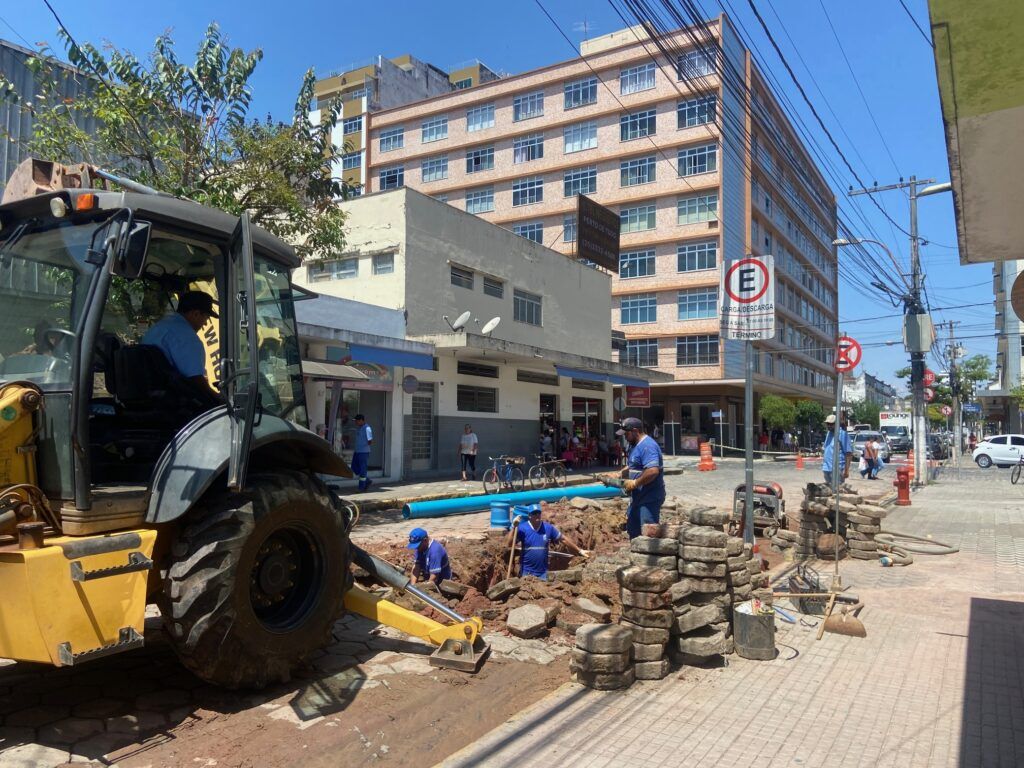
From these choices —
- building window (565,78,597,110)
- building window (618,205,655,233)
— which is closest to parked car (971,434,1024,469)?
building window (618,205,655,233)

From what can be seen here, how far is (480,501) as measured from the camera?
1418 cm

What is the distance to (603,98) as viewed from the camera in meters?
43.8

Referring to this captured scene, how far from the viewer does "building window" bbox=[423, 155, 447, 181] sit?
5044cm

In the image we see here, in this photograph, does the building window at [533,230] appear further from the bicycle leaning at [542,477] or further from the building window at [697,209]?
the bicycle leaning at [542,477]

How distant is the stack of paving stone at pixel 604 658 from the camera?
472 centimetres

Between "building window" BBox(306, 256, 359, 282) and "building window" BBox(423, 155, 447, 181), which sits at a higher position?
"building window" BBox(423, 155, 447, 181)

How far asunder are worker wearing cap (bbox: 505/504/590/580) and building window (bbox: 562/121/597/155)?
39.8 metres

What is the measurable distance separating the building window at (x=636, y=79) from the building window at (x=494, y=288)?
25.0 meters

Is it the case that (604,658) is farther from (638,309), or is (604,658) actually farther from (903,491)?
(638,309)

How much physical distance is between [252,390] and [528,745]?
99.9 inches

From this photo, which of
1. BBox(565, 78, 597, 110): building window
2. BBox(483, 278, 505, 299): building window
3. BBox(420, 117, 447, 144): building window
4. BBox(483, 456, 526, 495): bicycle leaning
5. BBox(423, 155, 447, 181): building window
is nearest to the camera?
BBox(483, 456, 526, 495): bicycle leaning

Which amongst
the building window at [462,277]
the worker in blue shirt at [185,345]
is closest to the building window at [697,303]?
the building window at [462,277]

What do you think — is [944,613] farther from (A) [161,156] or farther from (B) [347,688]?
(A) [161,156]

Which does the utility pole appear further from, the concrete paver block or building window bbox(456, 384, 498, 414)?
the concrete paver block
